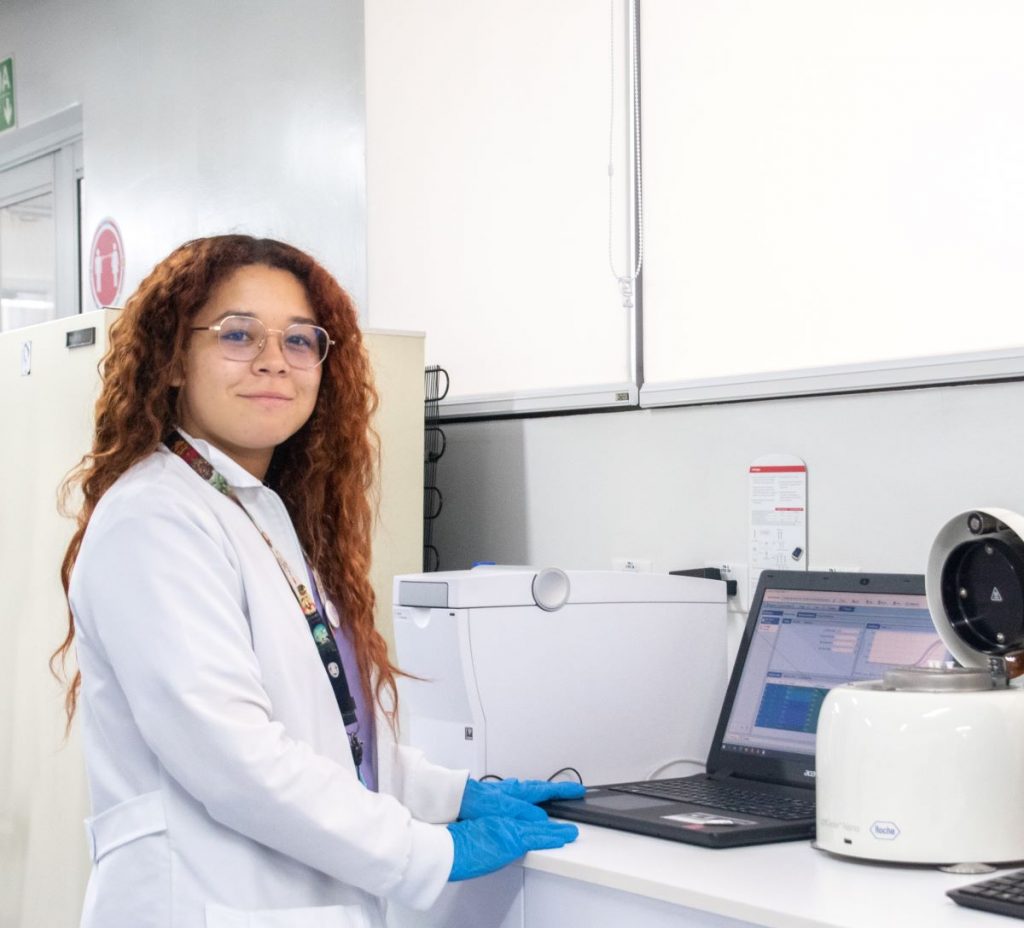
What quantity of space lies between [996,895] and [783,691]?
0.65m

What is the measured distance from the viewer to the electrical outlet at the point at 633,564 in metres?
2.34

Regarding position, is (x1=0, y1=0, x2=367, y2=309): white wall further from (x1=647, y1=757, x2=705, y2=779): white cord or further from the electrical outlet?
(x1=647, y1=757, x2=705, y2=779): white cord

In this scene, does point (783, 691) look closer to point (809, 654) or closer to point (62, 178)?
point (809, 654)

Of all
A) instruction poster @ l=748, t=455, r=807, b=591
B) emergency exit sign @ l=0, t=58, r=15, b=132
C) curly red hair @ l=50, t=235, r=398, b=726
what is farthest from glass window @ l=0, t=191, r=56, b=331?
instruction poster @ l=748, t=455, r=807, b=591

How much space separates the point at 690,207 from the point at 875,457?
0.63m

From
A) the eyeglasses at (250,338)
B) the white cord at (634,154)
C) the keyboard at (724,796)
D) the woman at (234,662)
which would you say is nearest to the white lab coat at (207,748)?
the woman at (234,662)

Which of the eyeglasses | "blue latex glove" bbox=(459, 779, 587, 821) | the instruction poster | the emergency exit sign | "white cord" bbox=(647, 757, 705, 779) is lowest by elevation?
"white cord" bbox=(647, 757, 705, 779)

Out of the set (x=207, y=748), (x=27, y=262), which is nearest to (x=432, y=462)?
(x=207, y=748)

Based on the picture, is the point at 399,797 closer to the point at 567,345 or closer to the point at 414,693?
the point at 414,693

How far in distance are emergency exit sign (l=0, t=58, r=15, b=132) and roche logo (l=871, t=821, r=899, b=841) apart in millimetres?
4059

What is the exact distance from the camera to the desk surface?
1.31 metres

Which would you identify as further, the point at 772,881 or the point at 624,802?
the point at 624,802

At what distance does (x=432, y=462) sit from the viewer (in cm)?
279

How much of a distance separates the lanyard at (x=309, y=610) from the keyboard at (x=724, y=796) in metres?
0.46
